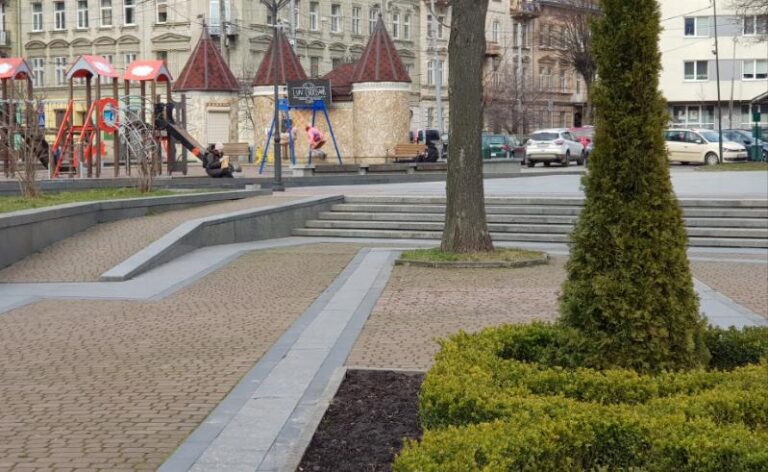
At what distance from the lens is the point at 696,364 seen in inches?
249

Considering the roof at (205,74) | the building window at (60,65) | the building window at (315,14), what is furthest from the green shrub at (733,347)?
the building window at (60,65)

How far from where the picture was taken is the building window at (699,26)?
75.1 metres

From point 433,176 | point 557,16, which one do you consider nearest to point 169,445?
point 433,176

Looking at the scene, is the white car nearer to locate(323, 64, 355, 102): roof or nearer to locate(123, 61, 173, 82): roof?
locate(323, 64, 355, 102): roof

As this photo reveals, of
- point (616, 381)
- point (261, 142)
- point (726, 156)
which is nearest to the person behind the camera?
point (616, 381)

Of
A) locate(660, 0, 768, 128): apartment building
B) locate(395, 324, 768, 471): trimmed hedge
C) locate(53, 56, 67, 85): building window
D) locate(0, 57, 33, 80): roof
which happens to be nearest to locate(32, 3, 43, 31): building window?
locate(53, 56, 67, 85): building window

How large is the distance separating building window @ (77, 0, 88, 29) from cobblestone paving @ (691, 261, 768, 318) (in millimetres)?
60357

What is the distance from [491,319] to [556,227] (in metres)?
9.88

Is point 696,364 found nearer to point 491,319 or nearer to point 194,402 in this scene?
point 194,402

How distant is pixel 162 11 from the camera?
6769 centimetres

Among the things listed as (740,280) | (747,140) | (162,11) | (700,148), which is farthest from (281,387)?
(162,11)

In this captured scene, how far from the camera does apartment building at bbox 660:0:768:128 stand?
2918 inches

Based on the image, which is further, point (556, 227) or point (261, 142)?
point (261, 142)

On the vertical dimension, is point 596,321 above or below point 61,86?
below
